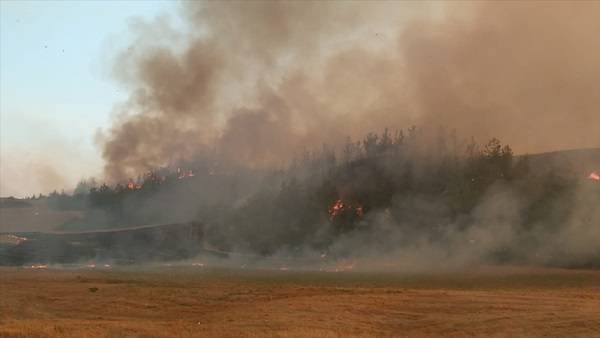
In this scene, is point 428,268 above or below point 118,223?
below

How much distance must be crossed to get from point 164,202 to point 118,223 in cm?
1244

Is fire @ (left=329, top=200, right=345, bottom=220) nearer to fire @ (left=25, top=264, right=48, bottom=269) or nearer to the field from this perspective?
the field

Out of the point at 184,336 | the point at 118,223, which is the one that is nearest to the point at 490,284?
the point at 184,336

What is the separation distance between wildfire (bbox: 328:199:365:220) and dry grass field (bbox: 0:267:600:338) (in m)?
67.8

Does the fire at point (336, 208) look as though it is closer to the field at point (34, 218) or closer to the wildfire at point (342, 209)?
the wildfire at point (342, 209)

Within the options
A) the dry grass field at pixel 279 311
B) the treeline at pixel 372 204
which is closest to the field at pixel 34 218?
the treeline at pixel 372 204

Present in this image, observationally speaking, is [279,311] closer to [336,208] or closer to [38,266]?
[38,266]

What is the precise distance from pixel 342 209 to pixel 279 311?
95.8 metres

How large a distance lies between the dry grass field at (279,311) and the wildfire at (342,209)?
6780cm

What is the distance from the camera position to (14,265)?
367 ft

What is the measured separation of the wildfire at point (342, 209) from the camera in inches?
5423

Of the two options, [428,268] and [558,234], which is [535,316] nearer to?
[428,268]

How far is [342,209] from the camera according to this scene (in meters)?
140

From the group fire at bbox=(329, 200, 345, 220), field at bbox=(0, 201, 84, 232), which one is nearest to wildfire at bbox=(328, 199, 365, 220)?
fire at bbox=(329, 200, 345, 220)
